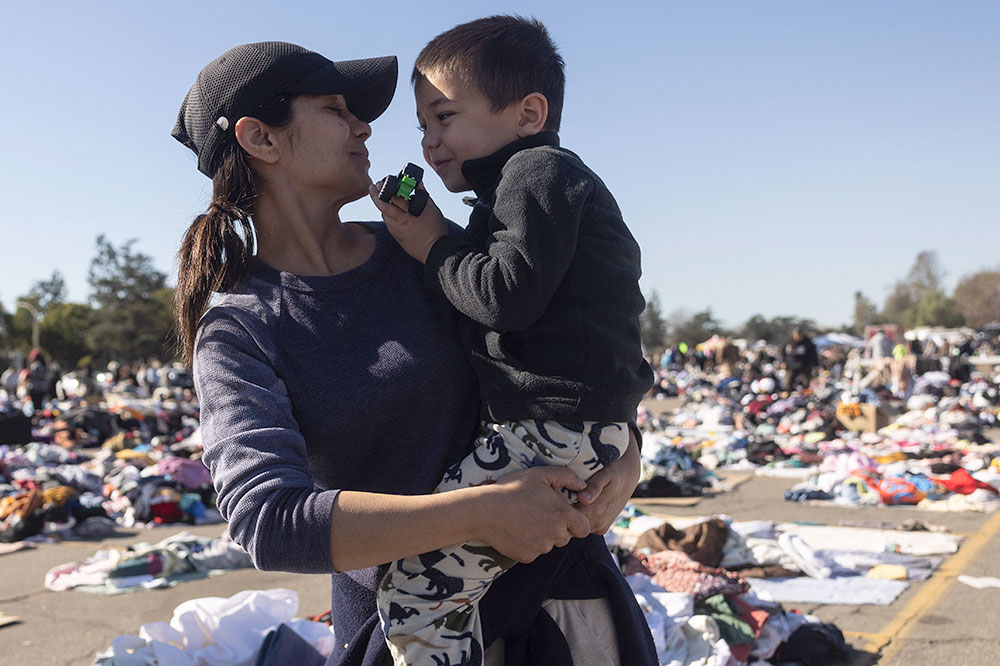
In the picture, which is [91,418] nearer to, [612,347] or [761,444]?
[761,444]

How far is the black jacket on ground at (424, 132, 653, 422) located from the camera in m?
1.59

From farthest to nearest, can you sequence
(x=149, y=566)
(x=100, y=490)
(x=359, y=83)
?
(x=100, y=490) → (x=149, y=566) → (x=359, y=83)

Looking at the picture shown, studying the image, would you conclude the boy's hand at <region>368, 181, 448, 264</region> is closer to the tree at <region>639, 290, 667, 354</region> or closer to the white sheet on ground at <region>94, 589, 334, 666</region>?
the white sheet on ground at <region>94, 589, 334, 666</region>

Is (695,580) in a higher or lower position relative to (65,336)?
lower

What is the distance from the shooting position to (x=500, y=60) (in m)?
1.92

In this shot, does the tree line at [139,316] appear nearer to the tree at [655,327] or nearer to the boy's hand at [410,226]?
the tree at [655,327]

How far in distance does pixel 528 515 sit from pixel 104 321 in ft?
289

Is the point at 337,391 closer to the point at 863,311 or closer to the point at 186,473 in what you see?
the point at 186,473

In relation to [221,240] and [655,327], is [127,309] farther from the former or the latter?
[221,240]

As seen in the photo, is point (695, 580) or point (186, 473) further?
point (186, 473)

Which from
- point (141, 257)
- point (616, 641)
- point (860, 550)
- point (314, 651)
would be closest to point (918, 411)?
point (860, 550)

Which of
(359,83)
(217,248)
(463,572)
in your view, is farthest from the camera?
(359,83)

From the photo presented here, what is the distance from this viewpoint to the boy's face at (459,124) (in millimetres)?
1925

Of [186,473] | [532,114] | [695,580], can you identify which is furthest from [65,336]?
[532,114]
